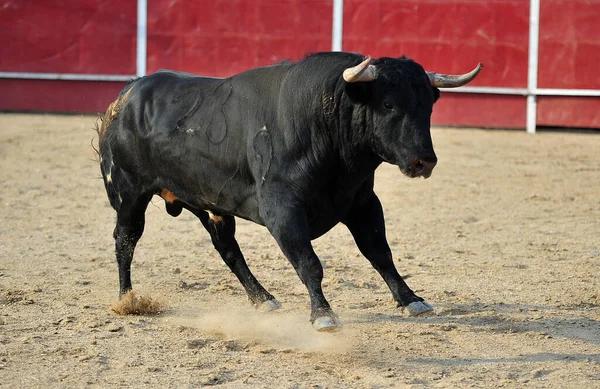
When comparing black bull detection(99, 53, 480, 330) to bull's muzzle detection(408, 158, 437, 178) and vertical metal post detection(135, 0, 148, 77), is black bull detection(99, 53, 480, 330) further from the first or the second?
vertical metal post detection(135, 0, 148, 77)

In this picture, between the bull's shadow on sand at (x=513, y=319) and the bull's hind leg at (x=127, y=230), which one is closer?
the bull's shadow on sand at (x=513, y=319)

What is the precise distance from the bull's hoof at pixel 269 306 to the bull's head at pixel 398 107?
0.99 metres

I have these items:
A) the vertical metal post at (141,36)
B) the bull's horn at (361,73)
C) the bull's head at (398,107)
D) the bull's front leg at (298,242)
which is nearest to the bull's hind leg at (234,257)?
the bull's front leg at (298,242)

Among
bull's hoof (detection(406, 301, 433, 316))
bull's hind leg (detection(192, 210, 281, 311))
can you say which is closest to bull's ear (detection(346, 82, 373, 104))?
bull's hoof (detection(406, 301, 433, 316))

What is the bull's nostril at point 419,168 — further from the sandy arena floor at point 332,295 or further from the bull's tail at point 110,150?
the bull's tail at point 110,150

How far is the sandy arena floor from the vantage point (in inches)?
134

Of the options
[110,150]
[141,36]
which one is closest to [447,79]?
[110,150]

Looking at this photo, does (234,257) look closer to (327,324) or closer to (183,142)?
(183,142)

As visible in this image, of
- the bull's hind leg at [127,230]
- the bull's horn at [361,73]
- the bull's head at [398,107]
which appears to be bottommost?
the bull's hind leg at [127,230]

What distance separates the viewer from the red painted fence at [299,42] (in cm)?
988

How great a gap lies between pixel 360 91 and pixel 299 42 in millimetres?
6857

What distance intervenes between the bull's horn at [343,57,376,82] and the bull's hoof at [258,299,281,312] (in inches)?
46.3

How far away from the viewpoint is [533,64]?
994cm

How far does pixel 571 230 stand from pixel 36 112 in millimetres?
6393
